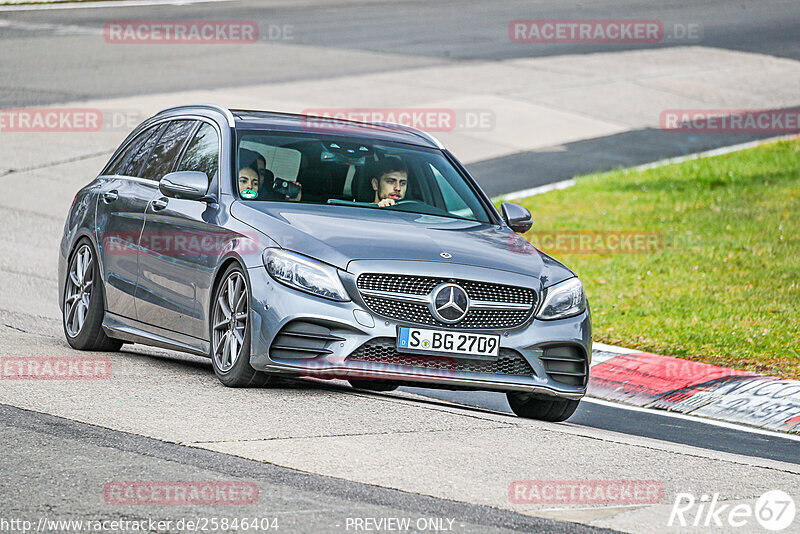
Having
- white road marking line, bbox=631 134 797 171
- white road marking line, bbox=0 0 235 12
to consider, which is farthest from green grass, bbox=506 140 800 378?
white road marking line, bbox=0 0 235 12

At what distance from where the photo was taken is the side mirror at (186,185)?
8.39 metres

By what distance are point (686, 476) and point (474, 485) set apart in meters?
1.14

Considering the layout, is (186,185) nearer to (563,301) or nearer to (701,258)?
(563,301)

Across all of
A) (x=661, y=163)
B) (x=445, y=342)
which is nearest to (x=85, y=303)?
(x=445, y=342)

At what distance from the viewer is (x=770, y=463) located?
7.30m

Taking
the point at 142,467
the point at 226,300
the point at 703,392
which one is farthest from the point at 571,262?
the point at 142,467

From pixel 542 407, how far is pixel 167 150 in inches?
126

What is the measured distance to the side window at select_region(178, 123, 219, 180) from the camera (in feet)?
29.1

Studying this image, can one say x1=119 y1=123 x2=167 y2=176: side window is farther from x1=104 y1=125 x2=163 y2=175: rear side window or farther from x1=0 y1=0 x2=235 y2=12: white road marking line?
x1=0 y1=0 x2=235 y2=12: white road marking line

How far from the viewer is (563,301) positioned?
26.4 feet

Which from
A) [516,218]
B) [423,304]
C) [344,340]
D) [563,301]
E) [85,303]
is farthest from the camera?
[85,303]

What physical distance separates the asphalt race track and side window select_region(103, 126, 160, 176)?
1351 millimetres

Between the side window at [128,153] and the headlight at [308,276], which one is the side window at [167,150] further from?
the headlight at [308,276]

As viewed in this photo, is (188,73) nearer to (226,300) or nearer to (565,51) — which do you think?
(565,51)
